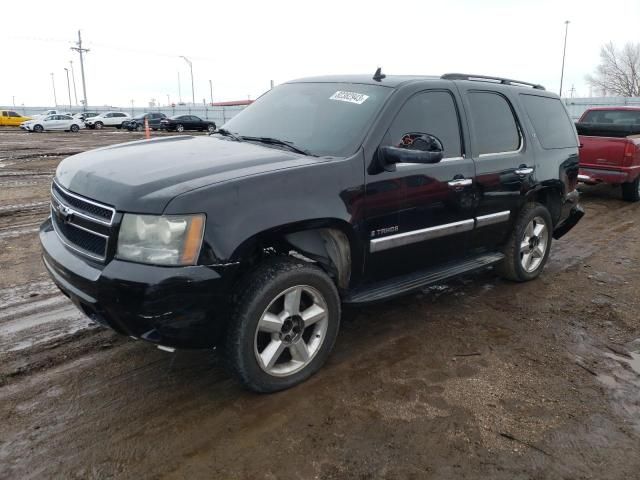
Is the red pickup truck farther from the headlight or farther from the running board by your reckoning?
the headlight

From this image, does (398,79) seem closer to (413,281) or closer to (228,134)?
(228,134)

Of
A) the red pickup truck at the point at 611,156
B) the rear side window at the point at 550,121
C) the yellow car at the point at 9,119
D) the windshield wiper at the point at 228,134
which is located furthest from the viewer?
the yellow car at the point at 9,119

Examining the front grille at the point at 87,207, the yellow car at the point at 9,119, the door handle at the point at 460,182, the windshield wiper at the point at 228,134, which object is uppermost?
the windshield wiper at the point at 228,134

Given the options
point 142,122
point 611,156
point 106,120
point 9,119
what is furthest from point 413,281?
point 9,119

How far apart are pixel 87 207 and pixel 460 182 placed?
267cm

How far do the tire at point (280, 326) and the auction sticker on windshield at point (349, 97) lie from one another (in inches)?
54.0

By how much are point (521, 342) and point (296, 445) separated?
83.8 inches

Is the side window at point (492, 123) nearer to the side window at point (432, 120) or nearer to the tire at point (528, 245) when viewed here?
the side window at point (432, 120)

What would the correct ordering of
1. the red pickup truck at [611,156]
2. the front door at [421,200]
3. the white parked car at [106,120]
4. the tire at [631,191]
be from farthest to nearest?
the white parked car at [106,120] → the tire at [631,191] → the red pickup truck at [611,156] → the front door at [421,200]

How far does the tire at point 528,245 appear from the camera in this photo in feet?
16.3

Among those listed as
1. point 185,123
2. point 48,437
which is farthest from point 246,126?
point 185,123

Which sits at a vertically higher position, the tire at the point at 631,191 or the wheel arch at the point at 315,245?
the wheel arch at the point at 315,245

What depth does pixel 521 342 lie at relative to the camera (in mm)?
4008

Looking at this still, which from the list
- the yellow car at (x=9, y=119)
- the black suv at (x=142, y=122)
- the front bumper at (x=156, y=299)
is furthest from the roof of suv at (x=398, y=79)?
the yellow car at (x=9, y=119)
